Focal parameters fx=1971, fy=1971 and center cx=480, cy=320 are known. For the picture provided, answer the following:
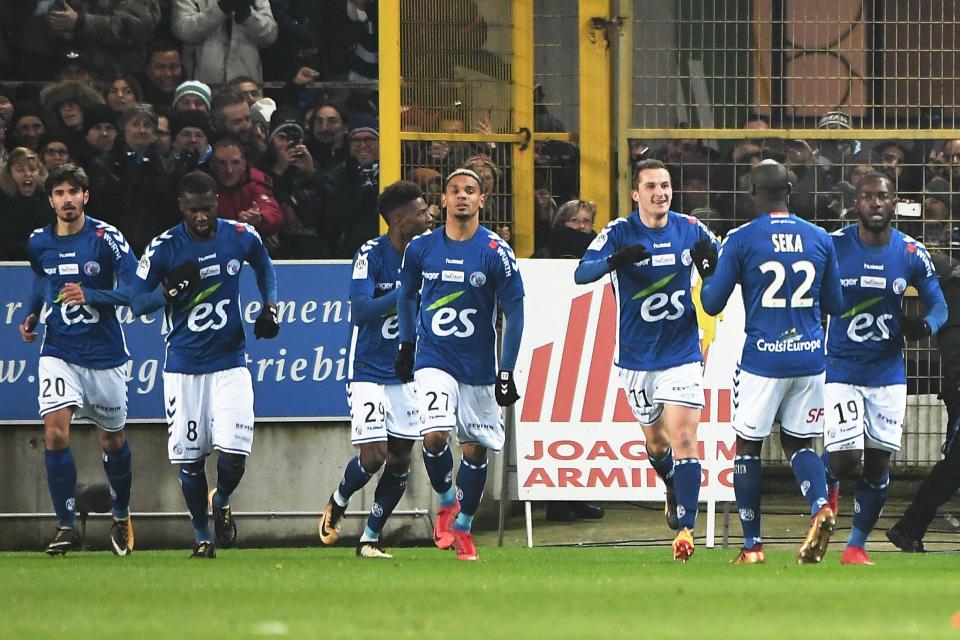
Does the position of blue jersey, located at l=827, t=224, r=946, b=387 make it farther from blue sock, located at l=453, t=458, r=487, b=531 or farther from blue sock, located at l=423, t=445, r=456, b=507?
blue sock, located at l=423, t=445, r=456, b=507

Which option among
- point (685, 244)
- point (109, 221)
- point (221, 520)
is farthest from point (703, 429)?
point (109, 221)

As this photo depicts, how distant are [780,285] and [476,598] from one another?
11.5 feet

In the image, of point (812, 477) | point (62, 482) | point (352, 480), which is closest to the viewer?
point (812, 477)

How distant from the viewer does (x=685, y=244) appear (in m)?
12.8

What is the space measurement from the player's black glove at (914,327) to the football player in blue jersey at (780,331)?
72cm

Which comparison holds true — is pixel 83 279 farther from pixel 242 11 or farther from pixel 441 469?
pixel 242 11

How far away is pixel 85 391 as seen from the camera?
1434 centimetres

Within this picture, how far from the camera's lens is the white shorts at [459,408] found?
12.2 m

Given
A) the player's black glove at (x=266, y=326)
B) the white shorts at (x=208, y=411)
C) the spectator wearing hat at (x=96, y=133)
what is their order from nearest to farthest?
the player's black glove at (x=266, y=326) < the white shorts at (x=208, y=411) < the spectator wearing hat at (x=96, y=133)

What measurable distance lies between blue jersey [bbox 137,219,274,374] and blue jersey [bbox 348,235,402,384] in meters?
0.77

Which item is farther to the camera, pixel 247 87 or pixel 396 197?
pixel 247 87

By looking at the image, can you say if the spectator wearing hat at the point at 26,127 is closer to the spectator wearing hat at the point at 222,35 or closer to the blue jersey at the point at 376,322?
the spectator wearing hat at the point at 222,35

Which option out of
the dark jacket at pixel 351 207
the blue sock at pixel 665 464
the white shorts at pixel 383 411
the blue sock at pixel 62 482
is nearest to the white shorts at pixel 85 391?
the blue sock at pixel 62 482

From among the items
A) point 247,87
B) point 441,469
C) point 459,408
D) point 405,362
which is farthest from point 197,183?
point 247,87
